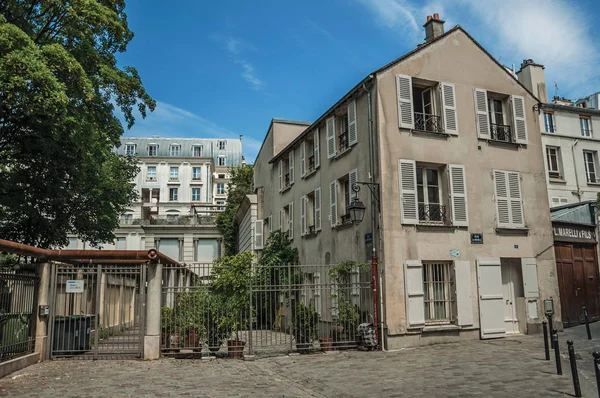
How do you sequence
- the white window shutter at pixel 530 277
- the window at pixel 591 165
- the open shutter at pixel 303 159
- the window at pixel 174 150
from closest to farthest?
the white window shutter at pixel 530 277 → the open shutter at pixel 303 159 → the window at pixel 591 165 → the window at pixel 174 150

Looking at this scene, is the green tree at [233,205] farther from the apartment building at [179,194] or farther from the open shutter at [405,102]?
the open shutter at [405,102]

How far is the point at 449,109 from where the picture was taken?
1502 centimetres

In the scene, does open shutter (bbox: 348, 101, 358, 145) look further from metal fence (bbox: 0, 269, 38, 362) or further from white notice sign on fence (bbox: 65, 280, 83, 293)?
metal fence (bbox: 0, 269, 38, 362)

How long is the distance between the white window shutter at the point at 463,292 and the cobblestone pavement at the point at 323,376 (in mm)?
1231

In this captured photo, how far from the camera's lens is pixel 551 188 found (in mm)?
23969

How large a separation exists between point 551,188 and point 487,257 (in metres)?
11.6

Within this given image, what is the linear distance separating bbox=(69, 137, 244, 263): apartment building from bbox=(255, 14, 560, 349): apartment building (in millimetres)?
29314

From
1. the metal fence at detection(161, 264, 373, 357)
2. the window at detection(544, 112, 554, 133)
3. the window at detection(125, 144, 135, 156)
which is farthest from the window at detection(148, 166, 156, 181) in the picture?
the metal fence at detection(161, 264, 373, 357)

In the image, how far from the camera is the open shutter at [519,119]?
16.1m

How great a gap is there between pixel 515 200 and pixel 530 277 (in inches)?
93.6

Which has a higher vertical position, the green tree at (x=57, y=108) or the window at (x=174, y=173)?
the window at (x=174, y=173)

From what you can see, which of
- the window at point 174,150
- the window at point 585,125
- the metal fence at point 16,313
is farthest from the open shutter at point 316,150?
the window at point 174,150

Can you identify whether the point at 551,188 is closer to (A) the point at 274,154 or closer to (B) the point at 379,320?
(A) the point at 274,154

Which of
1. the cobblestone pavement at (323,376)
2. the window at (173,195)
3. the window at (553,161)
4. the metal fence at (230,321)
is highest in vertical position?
the window at (173,195)
